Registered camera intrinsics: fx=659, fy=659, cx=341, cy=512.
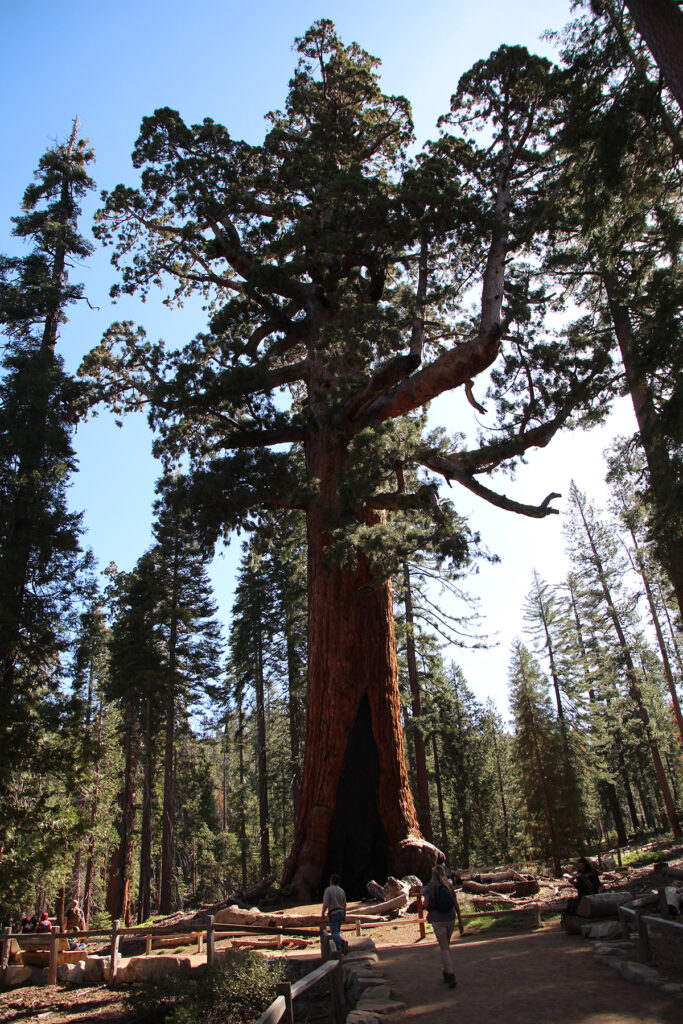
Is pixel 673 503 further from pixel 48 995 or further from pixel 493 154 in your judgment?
pixel 48 995

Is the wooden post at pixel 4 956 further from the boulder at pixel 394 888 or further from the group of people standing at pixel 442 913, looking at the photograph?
the group of people standing at pixel 442 913

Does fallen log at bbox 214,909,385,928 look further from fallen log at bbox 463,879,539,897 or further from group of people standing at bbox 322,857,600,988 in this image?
fallen log at bbox 463,879,539,897

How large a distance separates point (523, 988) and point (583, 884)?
11.9 feet

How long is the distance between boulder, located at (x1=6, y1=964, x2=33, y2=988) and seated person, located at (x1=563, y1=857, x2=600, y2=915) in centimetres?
846

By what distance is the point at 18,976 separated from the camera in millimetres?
10539

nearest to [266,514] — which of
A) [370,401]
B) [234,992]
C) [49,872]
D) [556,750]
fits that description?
[370,401]

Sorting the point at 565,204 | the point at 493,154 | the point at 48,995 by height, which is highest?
the point at 493,154

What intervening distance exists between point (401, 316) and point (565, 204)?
431 cm

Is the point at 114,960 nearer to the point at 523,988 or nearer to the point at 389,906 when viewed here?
the point at 389,906

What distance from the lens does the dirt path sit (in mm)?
4953

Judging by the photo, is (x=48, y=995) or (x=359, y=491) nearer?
(x=48, y=995)

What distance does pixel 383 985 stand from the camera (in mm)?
6398

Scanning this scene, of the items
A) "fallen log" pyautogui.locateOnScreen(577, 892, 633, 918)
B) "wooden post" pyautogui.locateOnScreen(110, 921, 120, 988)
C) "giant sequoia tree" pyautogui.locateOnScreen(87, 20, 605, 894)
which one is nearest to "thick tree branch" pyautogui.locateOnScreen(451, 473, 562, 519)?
"giant sequoia tree" pyautogui.locateOnScreen(87, 20, 605, 894)

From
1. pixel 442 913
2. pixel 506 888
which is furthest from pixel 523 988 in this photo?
pixel 506 888
